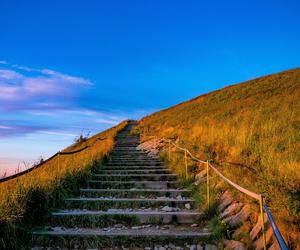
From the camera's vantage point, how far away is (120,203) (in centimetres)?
720

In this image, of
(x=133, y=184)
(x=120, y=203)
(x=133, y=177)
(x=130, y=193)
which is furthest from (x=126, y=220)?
(x=133, y=177)

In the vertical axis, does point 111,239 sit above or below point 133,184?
below

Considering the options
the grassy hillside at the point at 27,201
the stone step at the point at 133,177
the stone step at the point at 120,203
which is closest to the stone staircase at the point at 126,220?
the stone step at the point at 120,203

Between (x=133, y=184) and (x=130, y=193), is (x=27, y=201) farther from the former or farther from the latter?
(x=133, y=184)

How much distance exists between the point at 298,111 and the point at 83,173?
6661 millimetres

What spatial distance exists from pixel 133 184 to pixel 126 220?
2.71 meters

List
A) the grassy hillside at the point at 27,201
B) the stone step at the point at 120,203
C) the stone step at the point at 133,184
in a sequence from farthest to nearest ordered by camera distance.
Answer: the stone step at the point at 133,184 → the stone step at the point at 120,203 → the grassy hillside at the point at 27,201

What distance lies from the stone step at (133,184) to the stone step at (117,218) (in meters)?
2.42

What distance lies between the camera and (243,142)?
8219mm

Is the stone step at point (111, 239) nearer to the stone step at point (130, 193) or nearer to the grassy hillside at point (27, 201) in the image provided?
the grassy hillside at point (27, 201)

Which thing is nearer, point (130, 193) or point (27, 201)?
point (27, 201)

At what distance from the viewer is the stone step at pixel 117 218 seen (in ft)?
20.4

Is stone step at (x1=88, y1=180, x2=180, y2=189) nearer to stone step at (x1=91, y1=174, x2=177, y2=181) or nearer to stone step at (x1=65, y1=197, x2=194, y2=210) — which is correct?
stone step at (x1=91, y1=174, x2=177, y2=181)

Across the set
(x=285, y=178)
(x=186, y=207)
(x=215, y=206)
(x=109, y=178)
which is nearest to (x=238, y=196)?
(x=215, y=206)
